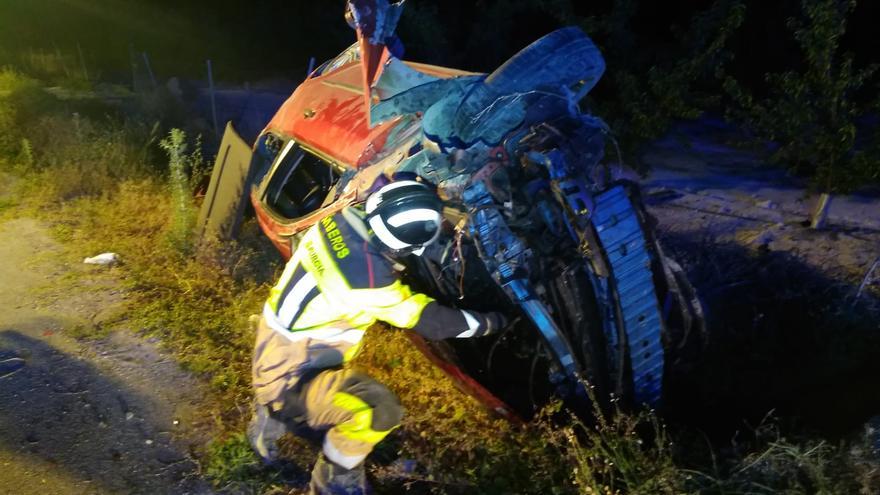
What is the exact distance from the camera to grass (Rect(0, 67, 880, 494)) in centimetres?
259

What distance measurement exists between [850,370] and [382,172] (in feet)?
10.4

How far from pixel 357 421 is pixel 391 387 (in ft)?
3.32

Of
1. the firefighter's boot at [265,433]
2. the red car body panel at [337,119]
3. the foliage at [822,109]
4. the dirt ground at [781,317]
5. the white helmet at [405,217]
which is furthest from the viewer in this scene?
the foliage at [822,109]

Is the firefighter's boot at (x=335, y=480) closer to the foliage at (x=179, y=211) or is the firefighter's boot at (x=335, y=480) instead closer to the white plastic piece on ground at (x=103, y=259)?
the foliage at (x=179, y=211)

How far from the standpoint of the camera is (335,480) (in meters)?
2.80

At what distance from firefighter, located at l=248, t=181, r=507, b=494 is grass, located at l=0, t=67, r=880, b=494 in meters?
0.40

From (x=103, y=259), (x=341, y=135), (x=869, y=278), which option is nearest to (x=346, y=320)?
(x=341, y=135)

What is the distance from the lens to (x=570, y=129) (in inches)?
111

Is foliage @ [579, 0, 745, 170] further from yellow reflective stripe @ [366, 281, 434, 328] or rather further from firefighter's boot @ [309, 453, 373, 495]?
firefighter's boot @ [309, 453, 373, 495]

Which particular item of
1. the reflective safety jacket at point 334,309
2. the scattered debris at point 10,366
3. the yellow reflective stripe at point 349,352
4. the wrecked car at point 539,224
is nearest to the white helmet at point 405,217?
the reflective safety jacket at point 334,309

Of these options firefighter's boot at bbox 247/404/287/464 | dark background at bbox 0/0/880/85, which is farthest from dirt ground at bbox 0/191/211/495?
dark background at bbox 0/0/880/85

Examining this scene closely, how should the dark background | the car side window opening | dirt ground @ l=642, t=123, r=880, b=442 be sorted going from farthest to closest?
the dark background
the car side window opening
dirt ground @ l=642, t=123, r=880, b=442

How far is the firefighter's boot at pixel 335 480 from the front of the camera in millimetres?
2803

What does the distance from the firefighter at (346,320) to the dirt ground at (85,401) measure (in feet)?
2.50
